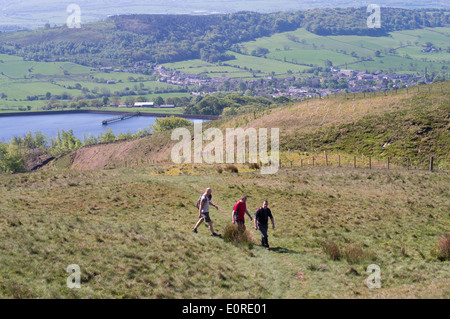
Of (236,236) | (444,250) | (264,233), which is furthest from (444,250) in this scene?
(236,236)

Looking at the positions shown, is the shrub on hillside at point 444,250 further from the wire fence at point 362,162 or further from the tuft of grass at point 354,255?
the wire fence at point 362,162

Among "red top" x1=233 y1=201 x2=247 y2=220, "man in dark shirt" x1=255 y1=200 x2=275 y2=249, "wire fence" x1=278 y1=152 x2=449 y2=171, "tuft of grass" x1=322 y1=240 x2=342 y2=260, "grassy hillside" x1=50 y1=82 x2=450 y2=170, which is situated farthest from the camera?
"grassy hillside" x1=50 y1=82 x2=450 y2=170

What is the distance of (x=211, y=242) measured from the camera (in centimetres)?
2086

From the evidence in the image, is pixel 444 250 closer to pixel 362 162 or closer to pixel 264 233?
pixel 264 233

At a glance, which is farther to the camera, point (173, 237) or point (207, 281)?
point (173, 237)

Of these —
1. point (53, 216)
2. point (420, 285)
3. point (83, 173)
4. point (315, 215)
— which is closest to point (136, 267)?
point (53, 216)

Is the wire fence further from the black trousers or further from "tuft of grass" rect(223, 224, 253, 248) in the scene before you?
the black trousers

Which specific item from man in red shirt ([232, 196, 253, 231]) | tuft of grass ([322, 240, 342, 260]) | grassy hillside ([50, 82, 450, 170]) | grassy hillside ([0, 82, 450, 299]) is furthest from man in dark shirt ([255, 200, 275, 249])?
grassy hillside ([50, 82, 450, 170])

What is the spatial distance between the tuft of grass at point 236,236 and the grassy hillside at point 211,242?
310mm

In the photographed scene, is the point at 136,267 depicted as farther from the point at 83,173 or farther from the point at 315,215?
the point at 83,173

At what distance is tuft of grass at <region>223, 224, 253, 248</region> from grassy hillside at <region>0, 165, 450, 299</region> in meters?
0.31

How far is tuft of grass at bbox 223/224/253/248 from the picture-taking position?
68.4 feet
